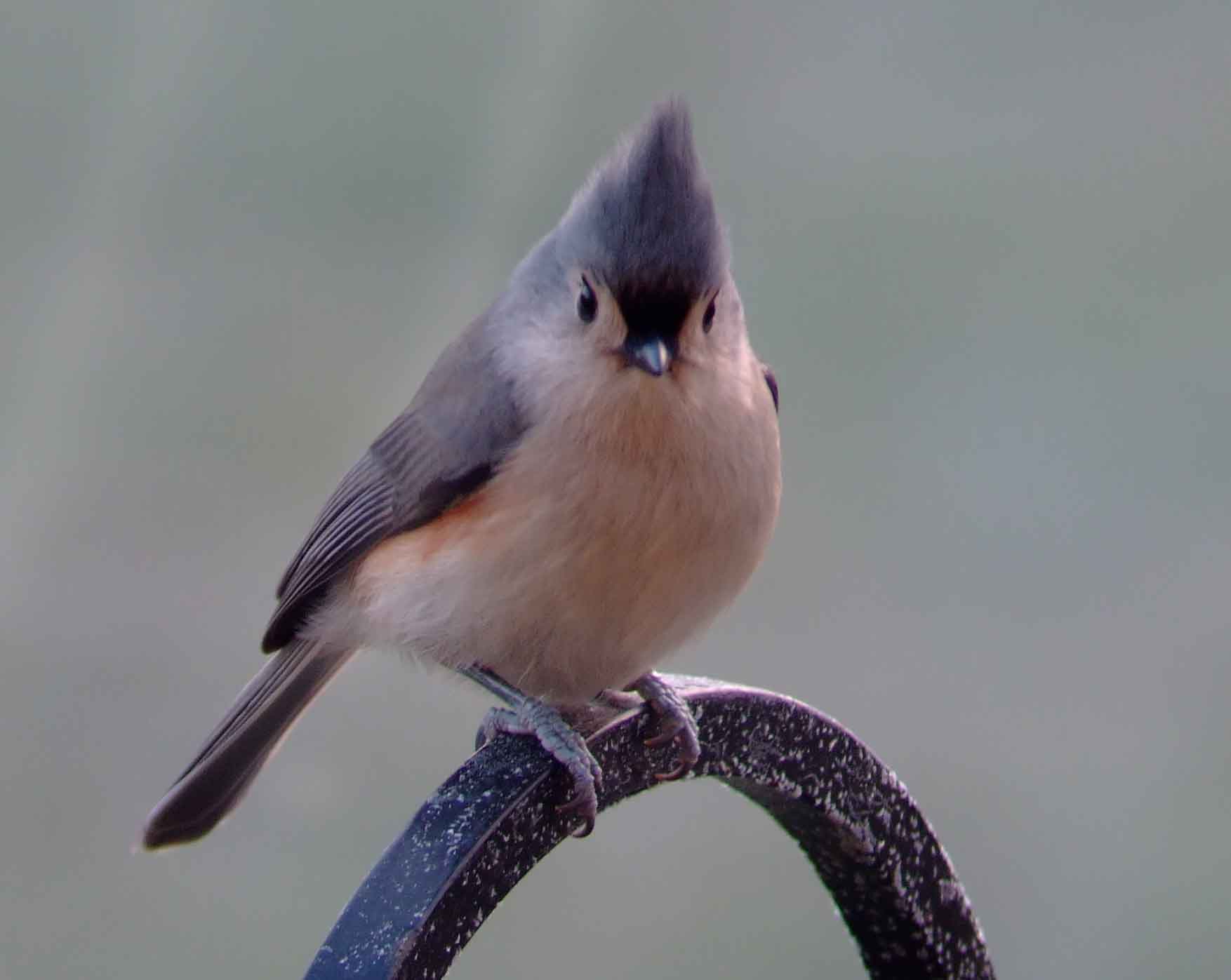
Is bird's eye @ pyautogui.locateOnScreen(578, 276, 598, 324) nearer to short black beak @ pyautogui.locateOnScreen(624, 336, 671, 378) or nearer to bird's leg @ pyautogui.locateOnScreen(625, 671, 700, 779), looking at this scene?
short black beak @ pyautogui.locateOnScreen(624, 336, 671, 378)

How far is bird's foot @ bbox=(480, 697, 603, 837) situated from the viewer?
1.30 m

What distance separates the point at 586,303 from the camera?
1.62m

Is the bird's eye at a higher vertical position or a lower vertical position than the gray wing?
higher

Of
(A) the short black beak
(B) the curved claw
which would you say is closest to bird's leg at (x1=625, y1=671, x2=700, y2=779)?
(B) the curved claw

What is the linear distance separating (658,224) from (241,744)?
0.83m

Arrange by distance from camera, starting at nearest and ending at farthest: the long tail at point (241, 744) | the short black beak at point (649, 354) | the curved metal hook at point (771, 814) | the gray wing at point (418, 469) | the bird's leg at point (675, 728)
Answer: the curved metal hook at point (771, 814) → the bird's leg at point (675, 728) → the short black beak at point (649, 354) → the gray wing at point (418, 469) → the long tail at point (241, 744)

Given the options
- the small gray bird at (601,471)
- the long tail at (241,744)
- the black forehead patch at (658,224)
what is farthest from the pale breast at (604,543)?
the long tail at (241,744)

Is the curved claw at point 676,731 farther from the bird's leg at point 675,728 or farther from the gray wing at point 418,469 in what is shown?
the gray wing at point 418,469

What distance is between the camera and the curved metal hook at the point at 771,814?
1.06 m

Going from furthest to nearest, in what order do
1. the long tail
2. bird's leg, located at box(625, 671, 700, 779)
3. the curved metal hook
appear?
the long tail, bird's leg, located at box(625, 671, 700, 779), the curved metal hook

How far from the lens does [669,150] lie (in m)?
1.55

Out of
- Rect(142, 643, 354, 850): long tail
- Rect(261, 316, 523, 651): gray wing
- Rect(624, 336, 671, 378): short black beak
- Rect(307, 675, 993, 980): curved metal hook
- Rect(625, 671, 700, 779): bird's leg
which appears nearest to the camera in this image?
Rect(307, 675, 993, 980): curved metal hook

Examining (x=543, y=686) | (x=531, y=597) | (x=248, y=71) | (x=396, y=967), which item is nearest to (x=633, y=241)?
(x=531, y=597)

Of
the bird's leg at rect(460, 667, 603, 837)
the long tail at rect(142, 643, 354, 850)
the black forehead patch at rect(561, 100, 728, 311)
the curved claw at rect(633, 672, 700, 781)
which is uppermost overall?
the black forehead patch at rect(561, 100, 728, 311)
